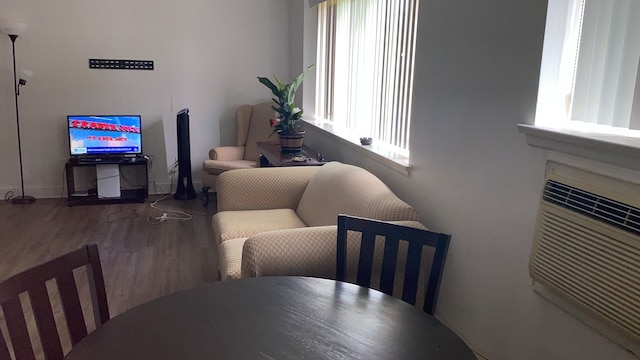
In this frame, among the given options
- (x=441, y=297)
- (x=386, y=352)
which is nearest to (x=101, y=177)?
(x=441, y=297)

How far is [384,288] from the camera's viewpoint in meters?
1.62

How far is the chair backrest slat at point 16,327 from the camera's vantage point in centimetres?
112

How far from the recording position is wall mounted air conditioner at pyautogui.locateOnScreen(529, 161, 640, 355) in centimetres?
126

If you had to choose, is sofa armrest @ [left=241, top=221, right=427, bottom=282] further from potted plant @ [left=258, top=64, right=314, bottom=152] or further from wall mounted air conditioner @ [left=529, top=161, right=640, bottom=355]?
potted plant @ [left=258, top=64, right=314, bottom=152]

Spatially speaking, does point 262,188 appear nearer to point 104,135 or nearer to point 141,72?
point 104,135

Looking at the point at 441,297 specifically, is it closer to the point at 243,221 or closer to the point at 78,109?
the point at 243,221

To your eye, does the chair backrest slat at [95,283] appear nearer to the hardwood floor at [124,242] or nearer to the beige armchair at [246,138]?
the hardwood floor at [124,242]

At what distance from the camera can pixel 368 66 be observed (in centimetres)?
353

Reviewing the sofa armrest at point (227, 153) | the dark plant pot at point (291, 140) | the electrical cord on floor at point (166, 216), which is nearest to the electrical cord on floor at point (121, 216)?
the electrical cord on floor at point (166, 216)

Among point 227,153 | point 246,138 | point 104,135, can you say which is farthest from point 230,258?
point 104,135

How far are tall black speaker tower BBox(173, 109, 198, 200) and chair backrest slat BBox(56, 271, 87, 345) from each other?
368 centimetres

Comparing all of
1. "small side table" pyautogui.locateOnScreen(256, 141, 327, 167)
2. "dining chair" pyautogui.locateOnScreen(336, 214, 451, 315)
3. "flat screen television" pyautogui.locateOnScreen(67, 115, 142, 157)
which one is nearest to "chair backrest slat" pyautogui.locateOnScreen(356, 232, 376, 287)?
"dining chair" pyautogui.locateOnScreen(336, 214, 451, 315)

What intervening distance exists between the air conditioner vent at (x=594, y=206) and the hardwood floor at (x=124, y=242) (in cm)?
223

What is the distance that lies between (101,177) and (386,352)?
440 cm
